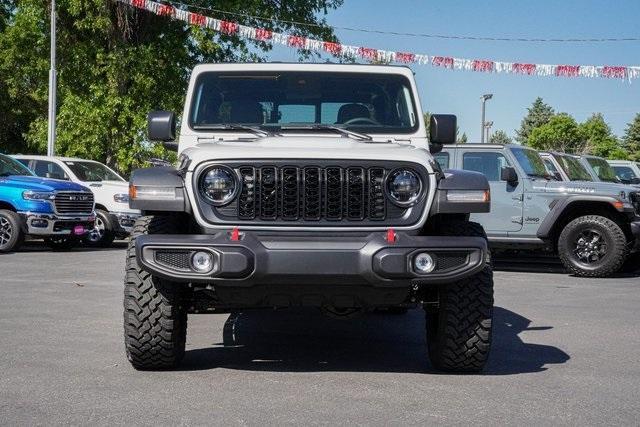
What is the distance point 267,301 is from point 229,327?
2507 mm

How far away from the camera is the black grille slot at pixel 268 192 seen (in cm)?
593

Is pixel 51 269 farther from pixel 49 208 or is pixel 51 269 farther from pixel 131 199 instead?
pixel 131 199

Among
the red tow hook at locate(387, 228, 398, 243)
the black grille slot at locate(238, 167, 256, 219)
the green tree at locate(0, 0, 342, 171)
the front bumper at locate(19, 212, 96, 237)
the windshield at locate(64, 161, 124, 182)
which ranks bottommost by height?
the front bumper at locate(19, 212, 96, 237)

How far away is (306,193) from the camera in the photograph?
595 cm

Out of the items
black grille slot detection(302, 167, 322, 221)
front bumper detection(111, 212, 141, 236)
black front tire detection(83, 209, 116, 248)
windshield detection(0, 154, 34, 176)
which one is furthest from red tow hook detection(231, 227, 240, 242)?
black front tire detection(83, 209, 116, 248)

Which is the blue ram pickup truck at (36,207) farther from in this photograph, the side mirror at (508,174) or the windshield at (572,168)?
the windshield at (572,168)

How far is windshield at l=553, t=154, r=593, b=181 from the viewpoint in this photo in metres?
15.6

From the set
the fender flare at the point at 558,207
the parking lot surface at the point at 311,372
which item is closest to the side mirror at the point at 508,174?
the fender flare at the point at 558,207

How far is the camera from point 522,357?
7.07 metres

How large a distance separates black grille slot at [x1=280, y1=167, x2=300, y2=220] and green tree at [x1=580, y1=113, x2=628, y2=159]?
89.8 meters

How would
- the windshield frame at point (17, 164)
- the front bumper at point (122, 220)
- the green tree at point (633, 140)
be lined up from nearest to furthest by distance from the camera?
the windshield frame at point (17, 164) → the front bumper at point (122, 220) → the green tree at point (633, 140)

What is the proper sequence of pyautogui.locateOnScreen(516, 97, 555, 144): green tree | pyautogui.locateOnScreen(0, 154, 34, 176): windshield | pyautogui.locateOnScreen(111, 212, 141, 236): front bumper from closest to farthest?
pyautogui.locateOnScreen(0, 154, 34, 176): windshield < pyautogui.locateOnScreen(111, 212, 141, 236): front bumper < pyautogui.locateOnScreen(516, 97, 555, 144): green tree

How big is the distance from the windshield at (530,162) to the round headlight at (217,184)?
9468 mm

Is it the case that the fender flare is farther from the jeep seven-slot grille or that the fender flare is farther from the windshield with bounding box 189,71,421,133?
the jeep seven-slot grille
